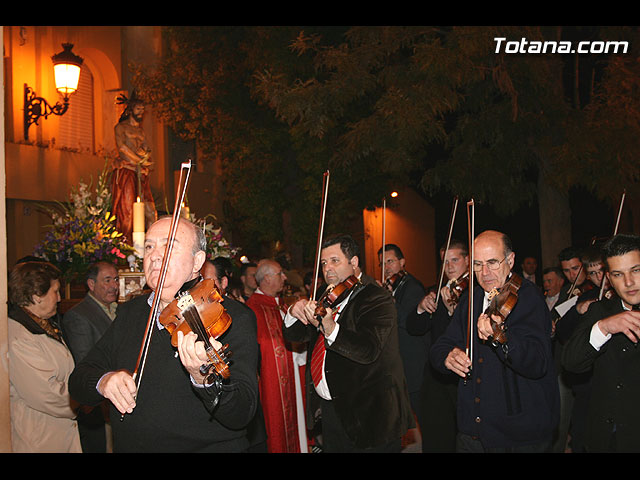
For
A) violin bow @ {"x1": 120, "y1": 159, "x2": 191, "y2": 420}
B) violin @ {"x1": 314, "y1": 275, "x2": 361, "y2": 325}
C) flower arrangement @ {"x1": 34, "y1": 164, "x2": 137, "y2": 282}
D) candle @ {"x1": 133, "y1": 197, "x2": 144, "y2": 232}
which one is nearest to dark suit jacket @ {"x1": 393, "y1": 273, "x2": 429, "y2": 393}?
violin @ {"x1": 314, "y1": 275, "x2": 361, "y2": 325}

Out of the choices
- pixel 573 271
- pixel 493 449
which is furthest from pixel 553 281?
pixel 493 449

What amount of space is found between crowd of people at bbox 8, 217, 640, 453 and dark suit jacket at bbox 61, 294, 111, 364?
0.01 metres

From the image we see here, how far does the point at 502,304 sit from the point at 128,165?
21.1 ft

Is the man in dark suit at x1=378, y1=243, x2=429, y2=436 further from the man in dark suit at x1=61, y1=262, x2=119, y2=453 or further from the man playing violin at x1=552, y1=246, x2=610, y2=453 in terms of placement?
the man in dark suit at x1=61, y1=262, x2=119, y2=453

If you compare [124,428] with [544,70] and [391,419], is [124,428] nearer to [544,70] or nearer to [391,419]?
[391,419]

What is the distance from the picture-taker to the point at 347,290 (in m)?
4.74

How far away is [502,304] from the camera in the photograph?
3.76 meters

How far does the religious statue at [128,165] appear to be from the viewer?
8797mm

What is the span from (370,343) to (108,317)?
2.30m

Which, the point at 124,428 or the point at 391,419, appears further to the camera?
the point at 391,419

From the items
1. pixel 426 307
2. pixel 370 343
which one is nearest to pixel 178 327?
pixel 370 343

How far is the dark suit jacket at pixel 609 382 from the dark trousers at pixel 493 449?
225 mm

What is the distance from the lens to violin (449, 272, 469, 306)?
5684mm

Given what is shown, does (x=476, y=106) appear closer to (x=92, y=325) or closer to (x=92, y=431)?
(x=92, y=325)
